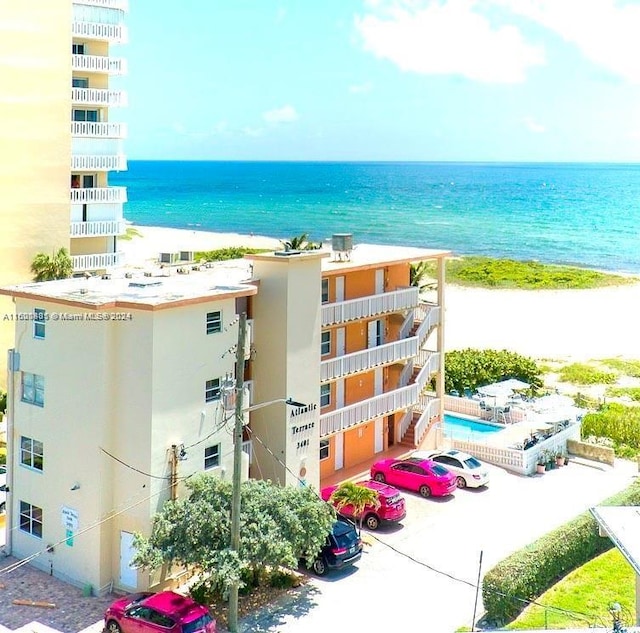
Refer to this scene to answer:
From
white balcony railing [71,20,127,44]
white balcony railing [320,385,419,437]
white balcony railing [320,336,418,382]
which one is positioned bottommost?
white balcony railing [320,385,419,437]

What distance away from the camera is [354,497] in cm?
2773

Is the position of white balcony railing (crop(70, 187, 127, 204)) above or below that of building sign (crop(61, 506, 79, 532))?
above

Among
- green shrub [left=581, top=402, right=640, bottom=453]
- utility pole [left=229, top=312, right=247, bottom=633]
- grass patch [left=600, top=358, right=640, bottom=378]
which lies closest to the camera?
utility pole [left=229, top=312, right=247, bottom=633]

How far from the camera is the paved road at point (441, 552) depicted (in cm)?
2316

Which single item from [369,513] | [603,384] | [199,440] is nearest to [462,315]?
[603,384]

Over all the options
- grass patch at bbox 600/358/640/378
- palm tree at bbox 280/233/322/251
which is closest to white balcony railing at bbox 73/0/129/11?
palm tree at bbox 280/233/322/251

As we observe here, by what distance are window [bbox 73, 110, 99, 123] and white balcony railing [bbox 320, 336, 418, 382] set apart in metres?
24.8

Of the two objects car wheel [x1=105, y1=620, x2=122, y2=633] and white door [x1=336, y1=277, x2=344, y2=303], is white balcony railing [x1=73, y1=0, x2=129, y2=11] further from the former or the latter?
car wheel [x1=105, y1=620, x2=122, y2=633]

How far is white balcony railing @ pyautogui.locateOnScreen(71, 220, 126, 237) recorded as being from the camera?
47812 mm

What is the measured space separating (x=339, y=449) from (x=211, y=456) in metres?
9.42

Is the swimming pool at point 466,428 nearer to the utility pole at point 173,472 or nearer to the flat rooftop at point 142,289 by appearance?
the flat rooftop at point 142,289

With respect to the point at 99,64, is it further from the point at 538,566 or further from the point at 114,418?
the point at 538,566

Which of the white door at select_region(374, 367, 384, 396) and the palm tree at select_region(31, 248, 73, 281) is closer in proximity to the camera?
the white door at select_region(374, 367, 384, 396)

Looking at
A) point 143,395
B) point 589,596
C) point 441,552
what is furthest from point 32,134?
point 589,596
